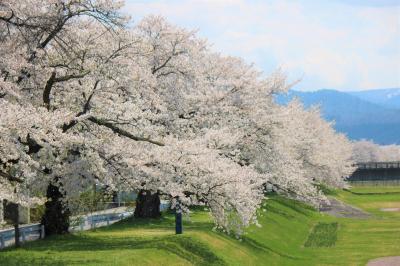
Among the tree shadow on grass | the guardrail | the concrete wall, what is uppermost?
the concrete wall

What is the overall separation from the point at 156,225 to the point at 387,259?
15055 millimetres

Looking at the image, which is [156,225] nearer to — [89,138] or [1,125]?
[89,138]

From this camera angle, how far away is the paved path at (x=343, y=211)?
85.0 meters

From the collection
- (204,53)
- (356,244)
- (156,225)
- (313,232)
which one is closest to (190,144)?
(156,225)

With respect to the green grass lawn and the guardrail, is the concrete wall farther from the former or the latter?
the guardrail

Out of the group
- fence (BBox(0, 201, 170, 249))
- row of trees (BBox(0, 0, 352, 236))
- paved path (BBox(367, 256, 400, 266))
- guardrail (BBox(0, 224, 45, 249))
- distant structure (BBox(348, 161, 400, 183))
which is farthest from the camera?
distant structure (BBox(348, 161, 400, 183))

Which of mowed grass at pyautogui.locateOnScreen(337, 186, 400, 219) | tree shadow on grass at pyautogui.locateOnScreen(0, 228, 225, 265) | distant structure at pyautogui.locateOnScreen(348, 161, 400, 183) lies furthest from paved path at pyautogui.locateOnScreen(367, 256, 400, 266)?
distant structure at pyautogui.locateOnScreen(348, 161, 400, 183)

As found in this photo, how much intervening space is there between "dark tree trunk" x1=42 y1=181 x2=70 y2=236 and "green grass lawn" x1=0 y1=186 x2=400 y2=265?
31.7 inches

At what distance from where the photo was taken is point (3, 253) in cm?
2978

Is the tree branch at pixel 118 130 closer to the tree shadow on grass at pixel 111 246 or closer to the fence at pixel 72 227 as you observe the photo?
the tree shadow on grass at pixel 111 246

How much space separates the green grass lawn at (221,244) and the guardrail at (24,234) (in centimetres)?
80

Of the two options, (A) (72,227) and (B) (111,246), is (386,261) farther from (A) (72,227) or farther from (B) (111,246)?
(B) (111,246)

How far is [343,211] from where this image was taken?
9044 centimetres

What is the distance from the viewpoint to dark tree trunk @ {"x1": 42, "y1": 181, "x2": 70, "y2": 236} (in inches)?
1397
